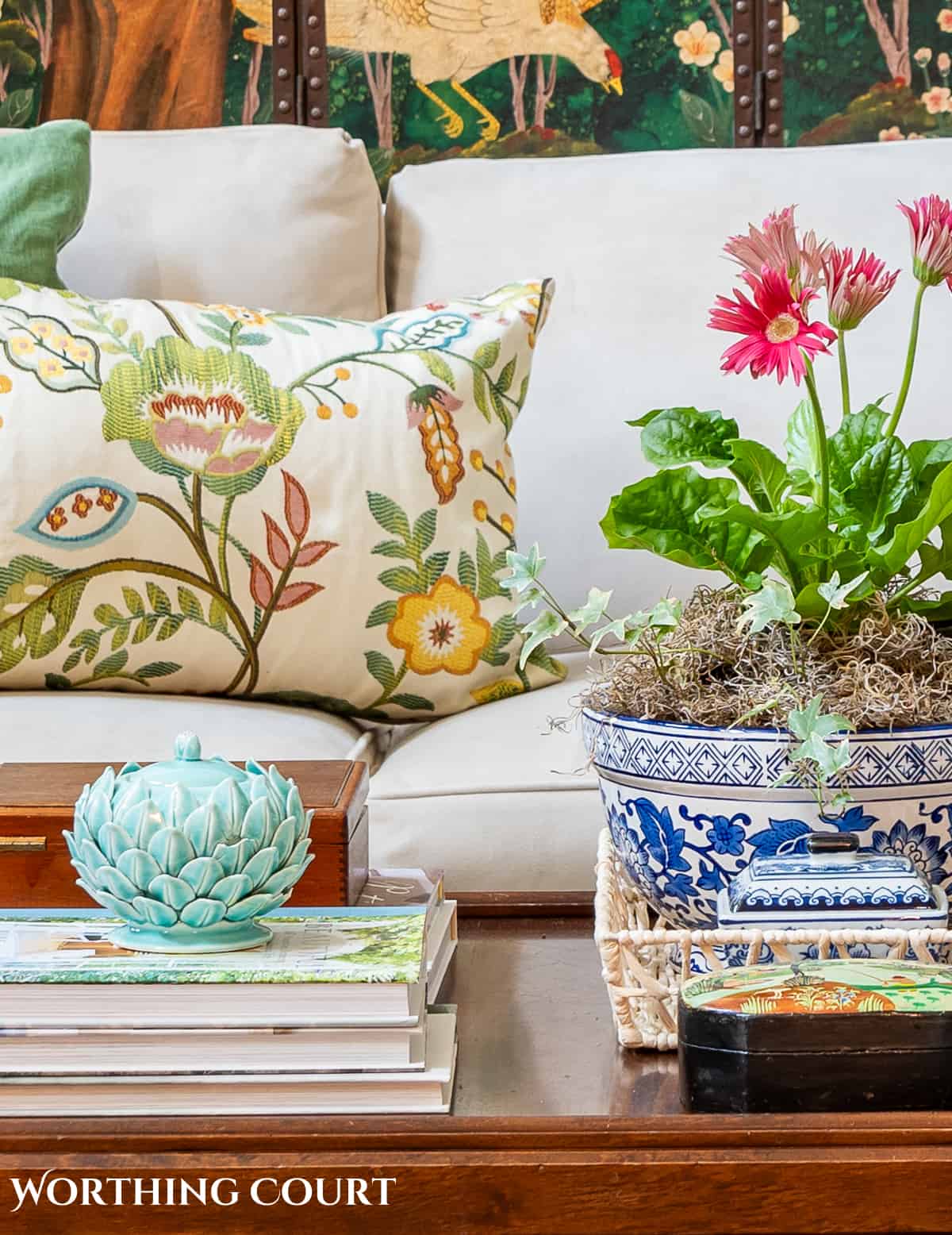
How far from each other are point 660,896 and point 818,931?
4.4 inches

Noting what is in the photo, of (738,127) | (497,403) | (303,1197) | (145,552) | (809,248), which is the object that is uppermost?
(738,127)

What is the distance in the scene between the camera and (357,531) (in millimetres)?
1251

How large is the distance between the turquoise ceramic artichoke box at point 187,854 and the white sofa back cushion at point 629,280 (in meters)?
0.89

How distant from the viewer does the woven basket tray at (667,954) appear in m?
0.58

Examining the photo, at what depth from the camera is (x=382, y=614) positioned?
1255mm

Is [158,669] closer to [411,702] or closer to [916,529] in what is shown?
[411,702]

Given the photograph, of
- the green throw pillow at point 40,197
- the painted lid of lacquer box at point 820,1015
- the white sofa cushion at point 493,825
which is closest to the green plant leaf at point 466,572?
the white sofa cushion at point 493,825

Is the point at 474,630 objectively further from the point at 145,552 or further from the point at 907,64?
the point at 907,64

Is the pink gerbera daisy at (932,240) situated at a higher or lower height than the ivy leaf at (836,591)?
higher

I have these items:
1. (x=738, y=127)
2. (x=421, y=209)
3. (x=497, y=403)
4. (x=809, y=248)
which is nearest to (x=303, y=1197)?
(x=809, y=248)

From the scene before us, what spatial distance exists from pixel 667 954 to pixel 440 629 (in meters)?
0.63

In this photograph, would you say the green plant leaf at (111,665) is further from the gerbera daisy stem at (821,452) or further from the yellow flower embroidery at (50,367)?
the gerbera daisy stem at (821,452)

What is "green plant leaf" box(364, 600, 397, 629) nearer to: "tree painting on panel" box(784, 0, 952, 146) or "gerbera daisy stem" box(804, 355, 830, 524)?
"gerbera daisy stem" box(804, 355, 830, 524)

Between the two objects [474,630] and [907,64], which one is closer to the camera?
[474,630]
